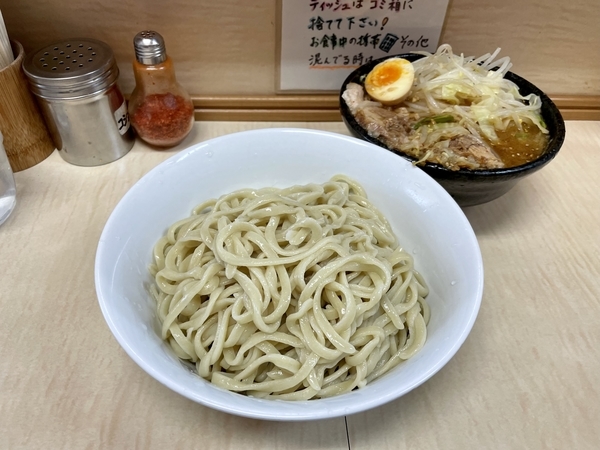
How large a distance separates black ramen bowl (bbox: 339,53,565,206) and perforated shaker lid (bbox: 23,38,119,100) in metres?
0.80

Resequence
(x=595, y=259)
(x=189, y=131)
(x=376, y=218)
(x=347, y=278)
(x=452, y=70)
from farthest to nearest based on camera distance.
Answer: (x=189, y=131) < (x=452, y=70) < (x=595, y=259) < (x=376, y=218) < (x=347, y=278)

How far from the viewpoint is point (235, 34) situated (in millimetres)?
1696

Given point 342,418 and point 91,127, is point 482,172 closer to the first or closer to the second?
point 342,418

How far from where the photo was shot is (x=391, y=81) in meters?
1.58

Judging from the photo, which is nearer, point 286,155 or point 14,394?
point 14,394

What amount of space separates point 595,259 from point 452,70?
79 centimetres

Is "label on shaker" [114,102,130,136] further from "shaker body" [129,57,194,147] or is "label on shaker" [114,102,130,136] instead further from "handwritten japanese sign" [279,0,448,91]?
"handwritten japanese sign" [279,0,448,91]

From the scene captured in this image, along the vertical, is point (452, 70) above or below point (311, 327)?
above

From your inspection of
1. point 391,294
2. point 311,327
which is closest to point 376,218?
point 391,294

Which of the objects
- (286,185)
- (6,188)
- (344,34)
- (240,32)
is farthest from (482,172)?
(6,188)

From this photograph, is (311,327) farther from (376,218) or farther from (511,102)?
(511,102)

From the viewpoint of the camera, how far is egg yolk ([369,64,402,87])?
1.58 metres

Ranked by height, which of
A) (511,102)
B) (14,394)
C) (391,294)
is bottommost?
(14,394)

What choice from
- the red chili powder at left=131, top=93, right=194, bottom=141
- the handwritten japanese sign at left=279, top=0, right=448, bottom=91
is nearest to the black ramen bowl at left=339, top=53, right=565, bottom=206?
the handwritten japanese sign at left=279, top=0, right=448, bottom=91
